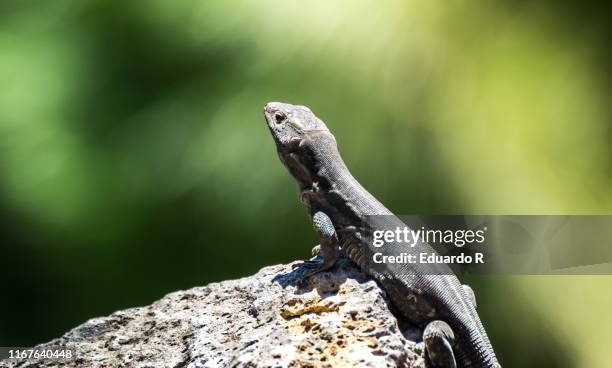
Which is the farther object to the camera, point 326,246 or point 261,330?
point 326,246

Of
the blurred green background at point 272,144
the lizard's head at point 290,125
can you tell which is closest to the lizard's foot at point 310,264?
the lizard's head at point 290,125

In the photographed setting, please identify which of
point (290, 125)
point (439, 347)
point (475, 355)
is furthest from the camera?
point (290, 125)

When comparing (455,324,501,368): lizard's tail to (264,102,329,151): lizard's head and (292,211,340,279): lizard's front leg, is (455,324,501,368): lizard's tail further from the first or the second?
(264,102,329,151): lizard's head

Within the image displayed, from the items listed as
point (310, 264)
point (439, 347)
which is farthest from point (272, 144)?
point (439, 347)

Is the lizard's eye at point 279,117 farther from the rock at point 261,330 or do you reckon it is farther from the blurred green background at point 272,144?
the blurred green background at point 272,144

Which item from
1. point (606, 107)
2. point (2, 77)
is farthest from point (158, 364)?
point (606, 107)

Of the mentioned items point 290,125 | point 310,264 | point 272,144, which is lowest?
point 310,264

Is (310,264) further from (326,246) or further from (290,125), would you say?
(290,125)

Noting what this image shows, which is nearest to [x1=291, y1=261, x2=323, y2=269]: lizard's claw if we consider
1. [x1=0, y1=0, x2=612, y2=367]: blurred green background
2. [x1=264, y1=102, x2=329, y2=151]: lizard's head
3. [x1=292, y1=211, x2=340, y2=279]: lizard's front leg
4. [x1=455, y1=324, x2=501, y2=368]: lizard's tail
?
[x1=292, y1=211, x2=340, y2=279]: lizard's front leg
